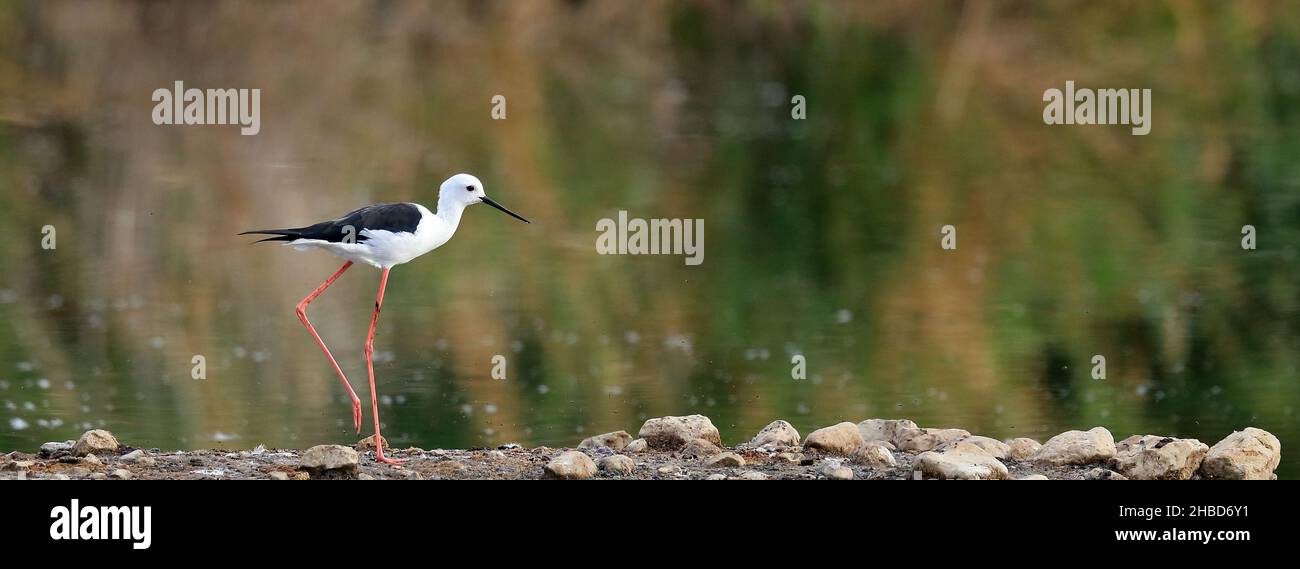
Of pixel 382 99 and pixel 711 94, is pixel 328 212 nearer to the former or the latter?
pixel 382 99

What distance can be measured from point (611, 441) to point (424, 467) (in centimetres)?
91

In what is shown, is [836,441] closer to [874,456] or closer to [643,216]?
[874,456]

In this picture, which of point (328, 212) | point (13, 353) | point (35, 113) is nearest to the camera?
point (13, 353)

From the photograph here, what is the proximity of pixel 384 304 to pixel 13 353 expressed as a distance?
2.15 metres


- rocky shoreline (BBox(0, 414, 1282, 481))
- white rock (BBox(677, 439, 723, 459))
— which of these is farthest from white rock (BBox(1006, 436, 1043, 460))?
white rock (BBox(677, 439, 723, 459))

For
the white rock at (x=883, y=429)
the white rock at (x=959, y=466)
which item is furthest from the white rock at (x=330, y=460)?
the white rock at (x=883, y=429)

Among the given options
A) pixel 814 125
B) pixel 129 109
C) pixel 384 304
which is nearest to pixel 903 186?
pixel 814 125

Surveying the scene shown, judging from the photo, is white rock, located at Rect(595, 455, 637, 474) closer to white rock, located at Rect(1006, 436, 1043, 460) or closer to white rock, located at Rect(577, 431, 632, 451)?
white rock, located at Rect(577, 431, 632, 451)

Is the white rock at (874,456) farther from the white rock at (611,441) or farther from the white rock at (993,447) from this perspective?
the white rock at (611,441)

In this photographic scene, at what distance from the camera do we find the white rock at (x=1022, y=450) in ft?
21.8

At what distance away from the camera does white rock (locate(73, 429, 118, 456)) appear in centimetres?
646

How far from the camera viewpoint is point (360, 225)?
22.3ft

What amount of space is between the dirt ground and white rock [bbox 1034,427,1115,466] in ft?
0.11

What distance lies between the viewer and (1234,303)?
1059cm
